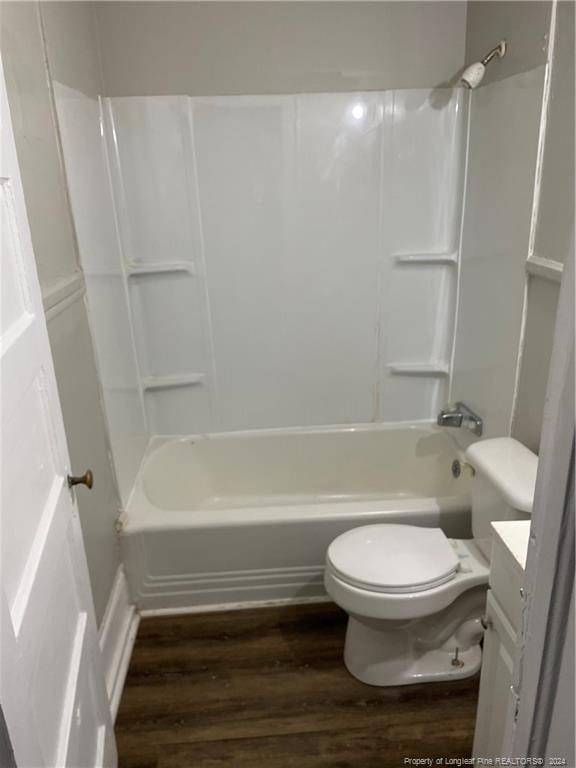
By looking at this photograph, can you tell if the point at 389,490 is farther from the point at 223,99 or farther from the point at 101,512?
the point at 223,99

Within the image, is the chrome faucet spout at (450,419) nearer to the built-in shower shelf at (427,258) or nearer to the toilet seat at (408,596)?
the built-in shower shelf at (427,258)

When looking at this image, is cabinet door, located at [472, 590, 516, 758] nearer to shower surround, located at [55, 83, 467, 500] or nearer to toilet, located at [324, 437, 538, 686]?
toilet, located at [324, 437, 538, 686]

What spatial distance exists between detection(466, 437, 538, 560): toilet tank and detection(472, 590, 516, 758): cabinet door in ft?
1.24

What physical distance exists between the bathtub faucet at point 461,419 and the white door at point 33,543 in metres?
1.57

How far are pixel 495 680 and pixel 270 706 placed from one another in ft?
2.54

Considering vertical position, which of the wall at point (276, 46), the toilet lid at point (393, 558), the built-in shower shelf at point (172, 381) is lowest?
the toilet lid at point (393, 558)

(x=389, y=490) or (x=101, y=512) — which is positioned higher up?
(x=101, y=512)

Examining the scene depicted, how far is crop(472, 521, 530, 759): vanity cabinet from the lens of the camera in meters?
1.07

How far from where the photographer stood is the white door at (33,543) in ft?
2.59

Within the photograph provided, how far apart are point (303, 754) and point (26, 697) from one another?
1026mm

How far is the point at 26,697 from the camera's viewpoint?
0.79m

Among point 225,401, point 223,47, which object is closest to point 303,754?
point 225,401

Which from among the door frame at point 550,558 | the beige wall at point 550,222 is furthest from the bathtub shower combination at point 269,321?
the door frame at point 550,558

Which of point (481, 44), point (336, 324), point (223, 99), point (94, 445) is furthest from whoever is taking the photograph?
point (336, 324)
